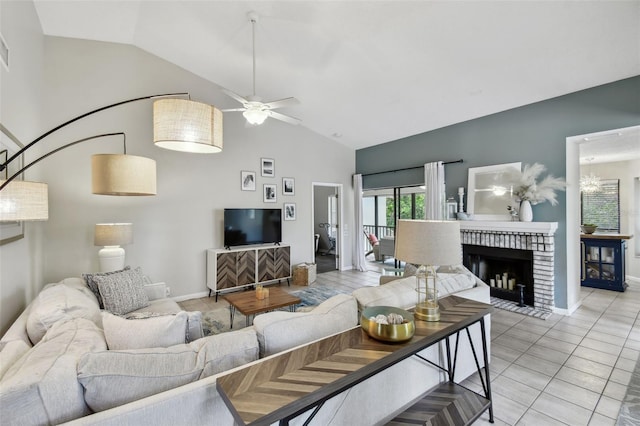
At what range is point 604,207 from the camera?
19.0 feet

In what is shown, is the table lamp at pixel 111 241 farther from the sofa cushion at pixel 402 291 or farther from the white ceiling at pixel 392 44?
the sofa cushion at pixel 402 291

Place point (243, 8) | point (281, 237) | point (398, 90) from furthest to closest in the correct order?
point (281, 237) < point (398, 90) < point (243, 8)

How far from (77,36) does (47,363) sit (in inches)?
180

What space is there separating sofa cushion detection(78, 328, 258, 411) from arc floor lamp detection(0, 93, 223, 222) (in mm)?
829

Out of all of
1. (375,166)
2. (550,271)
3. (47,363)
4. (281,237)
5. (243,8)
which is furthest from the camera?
(375,166)

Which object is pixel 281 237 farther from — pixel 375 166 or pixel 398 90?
pixel 398 90

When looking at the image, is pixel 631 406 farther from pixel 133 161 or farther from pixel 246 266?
pixel 246 266

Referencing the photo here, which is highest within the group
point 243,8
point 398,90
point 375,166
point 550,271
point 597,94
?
point 243,8

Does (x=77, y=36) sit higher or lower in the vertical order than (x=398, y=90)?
higher

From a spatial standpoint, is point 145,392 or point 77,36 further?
point 77,36

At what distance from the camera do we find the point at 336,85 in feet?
14.1

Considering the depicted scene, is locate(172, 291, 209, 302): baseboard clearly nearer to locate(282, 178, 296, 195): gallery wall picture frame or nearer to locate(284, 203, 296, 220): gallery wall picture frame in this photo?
locate(284, 203, 296, 220): gallery wall picture frame

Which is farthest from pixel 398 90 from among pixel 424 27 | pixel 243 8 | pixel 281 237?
pixel 281 237

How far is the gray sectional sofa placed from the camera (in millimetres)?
923
